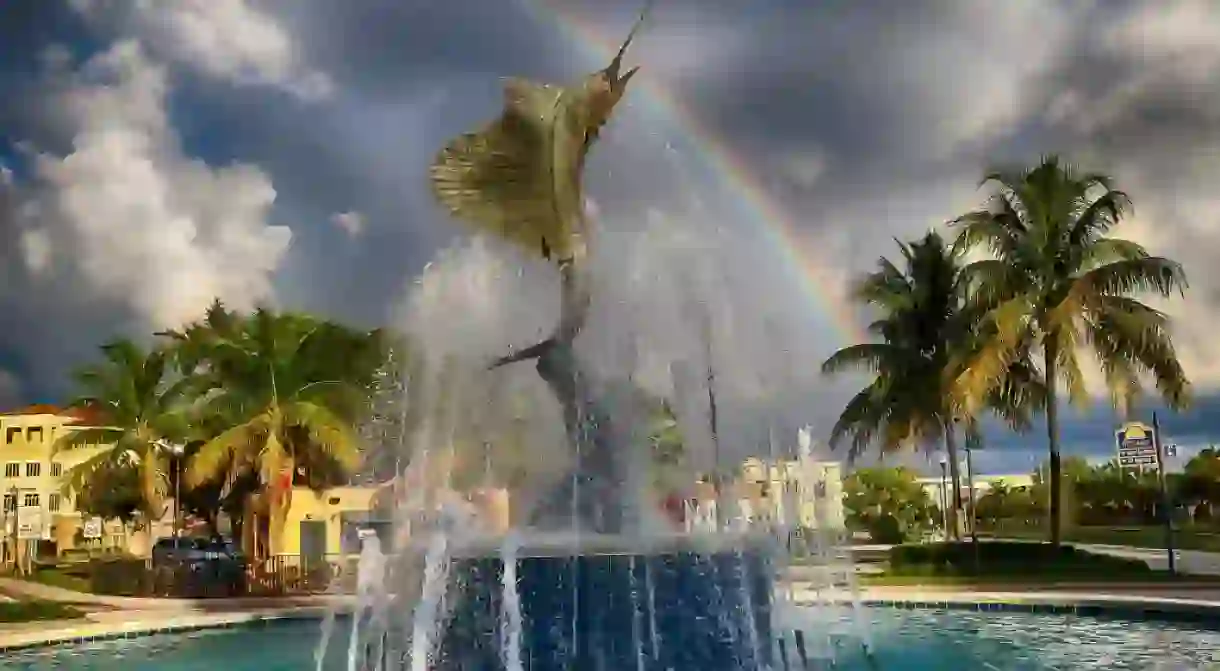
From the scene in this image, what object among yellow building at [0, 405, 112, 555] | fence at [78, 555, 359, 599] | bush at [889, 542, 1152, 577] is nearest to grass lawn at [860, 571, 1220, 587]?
bush at [889, 542, 1152, 577]

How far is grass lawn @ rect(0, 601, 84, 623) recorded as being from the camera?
19539mm

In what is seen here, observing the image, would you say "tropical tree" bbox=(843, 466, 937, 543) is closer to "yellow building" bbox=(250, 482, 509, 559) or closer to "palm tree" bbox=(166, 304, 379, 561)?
"yellow building" bbox=(250, 482, 509, 559)

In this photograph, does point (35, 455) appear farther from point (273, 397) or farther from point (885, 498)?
point (273, 397)

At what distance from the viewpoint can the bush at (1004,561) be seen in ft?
70.4

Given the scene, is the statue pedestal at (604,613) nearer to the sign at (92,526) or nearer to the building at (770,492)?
the building at (770,492)

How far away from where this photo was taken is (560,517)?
31.2 ft

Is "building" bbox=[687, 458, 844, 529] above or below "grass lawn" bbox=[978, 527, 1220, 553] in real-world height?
above

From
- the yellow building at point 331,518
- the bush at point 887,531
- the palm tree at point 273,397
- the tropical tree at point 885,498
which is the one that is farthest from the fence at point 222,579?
the tropical tree at point 885,498

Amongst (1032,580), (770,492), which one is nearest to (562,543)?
(770,492)

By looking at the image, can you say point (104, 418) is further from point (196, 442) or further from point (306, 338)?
point (306, 338)

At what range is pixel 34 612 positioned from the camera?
19.7m

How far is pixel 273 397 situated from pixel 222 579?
4235 mm

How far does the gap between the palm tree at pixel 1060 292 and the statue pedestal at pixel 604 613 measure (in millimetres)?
16352

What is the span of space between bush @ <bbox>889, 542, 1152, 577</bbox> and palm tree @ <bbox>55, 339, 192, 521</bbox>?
19.0 metres
